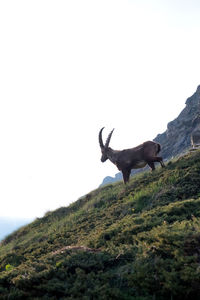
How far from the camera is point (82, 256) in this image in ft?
21.1

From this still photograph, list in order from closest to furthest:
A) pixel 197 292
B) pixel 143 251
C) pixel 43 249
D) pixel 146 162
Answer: pixel 197 292
pixel 143 251
pixel 43 249
pixel 146 162

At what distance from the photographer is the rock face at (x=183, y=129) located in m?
46.6

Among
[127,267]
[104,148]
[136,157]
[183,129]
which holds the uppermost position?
[183,129]

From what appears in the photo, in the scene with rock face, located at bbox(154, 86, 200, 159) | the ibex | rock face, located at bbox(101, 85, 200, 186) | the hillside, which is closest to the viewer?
the hillside

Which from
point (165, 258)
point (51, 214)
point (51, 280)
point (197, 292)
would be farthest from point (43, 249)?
point (51, 214)

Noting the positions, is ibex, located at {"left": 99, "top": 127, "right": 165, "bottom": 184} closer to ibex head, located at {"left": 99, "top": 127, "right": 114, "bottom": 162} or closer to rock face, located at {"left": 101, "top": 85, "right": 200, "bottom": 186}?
ibex head, located at {"left": 99, "top": 127, "right": 114, "bottom": 162}

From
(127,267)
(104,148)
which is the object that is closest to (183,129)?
(104,148)

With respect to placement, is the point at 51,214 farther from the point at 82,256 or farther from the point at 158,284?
the point at 158,284

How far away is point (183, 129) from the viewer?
52.4m

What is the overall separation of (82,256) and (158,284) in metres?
2.14

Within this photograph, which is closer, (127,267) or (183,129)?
(127,267)

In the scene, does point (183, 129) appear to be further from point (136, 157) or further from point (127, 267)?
point (127, 267)

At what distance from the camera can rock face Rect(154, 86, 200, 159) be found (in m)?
46.6

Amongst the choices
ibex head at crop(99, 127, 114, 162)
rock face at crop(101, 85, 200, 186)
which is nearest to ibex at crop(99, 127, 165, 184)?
ibex head at crop(99, 127, 114, 162)
